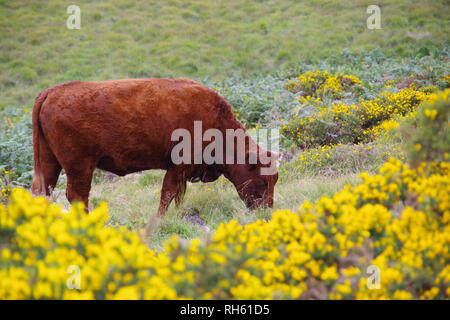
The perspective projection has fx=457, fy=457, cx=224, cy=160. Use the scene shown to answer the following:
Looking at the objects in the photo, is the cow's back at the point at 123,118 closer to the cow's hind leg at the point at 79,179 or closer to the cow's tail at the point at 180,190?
the cow's hind leg at the point at 79,179

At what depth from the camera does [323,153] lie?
7461 millimetres

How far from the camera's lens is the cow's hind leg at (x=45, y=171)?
5402mm

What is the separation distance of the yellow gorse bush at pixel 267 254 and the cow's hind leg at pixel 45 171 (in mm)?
2579

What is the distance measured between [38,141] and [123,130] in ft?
3.32

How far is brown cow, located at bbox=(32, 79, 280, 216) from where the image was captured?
5211 mm

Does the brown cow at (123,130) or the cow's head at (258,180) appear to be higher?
the brown cow at (123,130)

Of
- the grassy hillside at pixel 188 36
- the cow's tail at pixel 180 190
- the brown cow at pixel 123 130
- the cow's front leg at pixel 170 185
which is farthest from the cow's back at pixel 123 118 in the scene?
the grassy hillside at pixel 188 36

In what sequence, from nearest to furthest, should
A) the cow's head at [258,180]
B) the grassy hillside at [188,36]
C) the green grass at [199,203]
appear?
the green grass at [199,203], the cow's head at [258,180], the grassy hillside at [188,36]

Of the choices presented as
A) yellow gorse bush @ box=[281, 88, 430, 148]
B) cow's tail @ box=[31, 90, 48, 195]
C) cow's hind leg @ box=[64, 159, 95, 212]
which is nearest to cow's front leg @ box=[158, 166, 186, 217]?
cow's hind leg @ box=[64, 159, 95, 212]

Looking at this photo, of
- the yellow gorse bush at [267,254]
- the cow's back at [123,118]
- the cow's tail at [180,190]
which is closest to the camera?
the yellow gorse bush at [267,254]

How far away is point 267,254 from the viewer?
306cm

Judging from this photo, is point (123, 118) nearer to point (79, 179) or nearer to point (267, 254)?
point (79, 179)

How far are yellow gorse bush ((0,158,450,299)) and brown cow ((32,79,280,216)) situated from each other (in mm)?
2357
